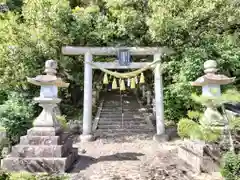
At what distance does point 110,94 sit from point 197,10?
1042cm


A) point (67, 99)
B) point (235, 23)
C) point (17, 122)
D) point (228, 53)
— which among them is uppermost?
point (235, 23)

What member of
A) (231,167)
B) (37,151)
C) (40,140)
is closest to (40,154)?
(37,151)

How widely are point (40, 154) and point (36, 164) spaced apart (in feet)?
0.98

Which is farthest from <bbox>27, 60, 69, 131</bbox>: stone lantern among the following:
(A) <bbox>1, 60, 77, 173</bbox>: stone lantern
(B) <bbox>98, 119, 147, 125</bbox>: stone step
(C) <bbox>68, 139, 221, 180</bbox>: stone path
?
(B) <bbox>98, 119, 147, 125</bbox>: stone step

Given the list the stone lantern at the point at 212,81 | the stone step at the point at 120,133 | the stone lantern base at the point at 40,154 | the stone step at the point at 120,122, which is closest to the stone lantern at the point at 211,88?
the stone lantern at the point at 212,81

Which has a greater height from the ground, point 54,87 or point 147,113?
point 54,87

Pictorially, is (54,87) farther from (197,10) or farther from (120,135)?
(197,10)

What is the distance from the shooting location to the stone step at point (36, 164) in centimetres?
705

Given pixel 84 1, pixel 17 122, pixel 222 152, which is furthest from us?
pixel 84 1

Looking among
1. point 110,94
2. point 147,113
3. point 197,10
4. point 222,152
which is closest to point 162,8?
point 197,10

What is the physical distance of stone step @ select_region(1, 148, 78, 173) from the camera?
7.05m

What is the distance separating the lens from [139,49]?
1208 centimetres

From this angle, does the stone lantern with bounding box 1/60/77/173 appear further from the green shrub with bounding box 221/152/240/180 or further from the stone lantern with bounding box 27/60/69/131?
the green shrub with bounding box 221/152/240/180

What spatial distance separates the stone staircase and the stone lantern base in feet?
15.5
